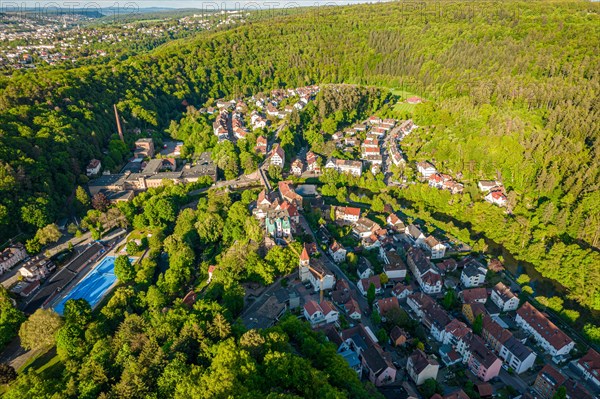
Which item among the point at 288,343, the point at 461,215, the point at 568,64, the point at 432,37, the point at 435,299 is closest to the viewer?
the point at 288,343

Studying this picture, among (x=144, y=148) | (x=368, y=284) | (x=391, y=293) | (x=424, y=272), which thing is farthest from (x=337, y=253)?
(x=144, y=148)

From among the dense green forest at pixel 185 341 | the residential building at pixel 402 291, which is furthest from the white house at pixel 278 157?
the residential building at pixel 402 291

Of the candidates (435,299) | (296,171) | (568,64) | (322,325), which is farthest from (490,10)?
(322,325)

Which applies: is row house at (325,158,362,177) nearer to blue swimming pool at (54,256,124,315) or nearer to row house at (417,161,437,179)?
row house at (417,161,437,179)

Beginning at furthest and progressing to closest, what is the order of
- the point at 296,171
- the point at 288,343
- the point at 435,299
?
1. the point at 296,171
2. the point at 435,299
3. the point at 288,343

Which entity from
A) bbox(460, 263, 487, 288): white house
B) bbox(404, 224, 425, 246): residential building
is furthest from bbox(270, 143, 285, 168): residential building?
bbox(460, 263, 487, 288): white house

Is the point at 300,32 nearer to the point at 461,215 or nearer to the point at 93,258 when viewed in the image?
the point at 461,215

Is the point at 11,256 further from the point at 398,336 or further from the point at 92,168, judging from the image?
the point at 398,336
